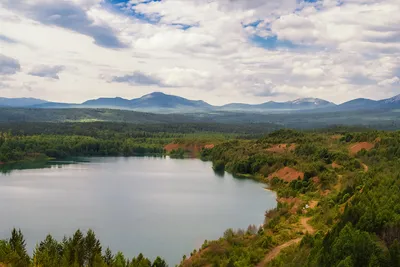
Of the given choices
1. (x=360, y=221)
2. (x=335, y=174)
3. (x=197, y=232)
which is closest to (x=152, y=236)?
(x=197, y=232)

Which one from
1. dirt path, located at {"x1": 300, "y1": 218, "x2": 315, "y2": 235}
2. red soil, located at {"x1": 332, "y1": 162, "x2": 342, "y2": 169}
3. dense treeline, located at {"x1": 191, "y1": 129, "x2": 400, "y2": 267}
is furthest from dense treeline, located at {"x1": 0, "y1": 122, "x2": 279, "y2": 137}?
dirt path, located at {"x1": 300, "y1": 218, "x2": 315, "y2": 235}

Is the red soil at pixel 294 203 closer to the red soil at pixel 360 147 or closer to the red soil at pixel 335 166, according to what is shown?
the red soil at pixel 335 166

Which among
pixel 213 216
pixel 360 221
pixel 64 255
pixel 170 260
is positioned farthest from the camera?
pixel 213 216

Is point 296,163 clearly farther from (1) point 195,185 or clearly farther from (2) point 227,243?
(2) point 227,243

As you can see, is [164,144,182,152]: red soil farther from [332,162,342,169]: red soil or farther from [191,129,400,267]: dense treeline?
[332,162,342,169]: red soil

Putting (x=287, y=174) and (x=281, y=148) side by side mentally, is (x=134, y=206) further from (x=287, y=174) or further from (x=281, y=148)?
(x=281, y=148)

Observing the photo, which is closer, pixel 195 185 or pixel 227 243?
pixel 227 243

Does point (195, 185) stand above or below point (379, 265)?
below
